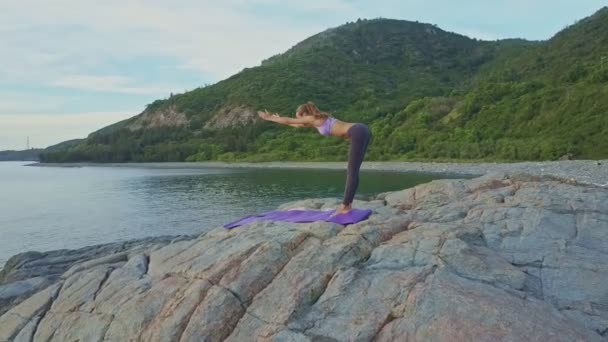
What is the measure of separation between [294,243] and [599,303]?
19.7 ft

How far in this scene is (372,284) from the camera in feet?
33.1

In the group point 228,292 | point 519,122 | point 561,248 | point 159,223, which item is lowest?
point 159,223

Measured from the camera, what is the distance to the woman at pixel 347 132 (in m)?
13.4

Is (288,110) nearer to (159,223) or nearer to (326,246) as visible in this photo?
(159,223)

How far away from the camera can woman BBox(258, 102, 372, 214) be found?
13.4 metres

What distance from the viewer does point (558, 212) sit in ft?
42.7

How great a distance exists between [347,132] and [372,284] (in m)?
4.61

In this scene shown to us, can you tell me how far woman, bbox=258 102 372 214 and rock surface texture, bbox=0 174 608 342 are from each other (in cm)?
102

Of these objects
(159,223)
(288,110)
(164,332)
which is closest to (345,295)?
(164,332)

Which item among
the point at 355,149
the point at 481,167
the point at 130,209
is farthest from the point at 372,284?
the point at 481,167

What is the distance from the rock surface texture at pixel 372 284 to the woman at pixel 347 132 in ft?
3.36

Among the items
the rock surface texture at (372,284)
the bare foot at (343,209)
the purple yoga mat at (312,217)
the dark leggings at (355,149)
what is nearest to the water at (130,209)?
the rock surface texture at (372,284)

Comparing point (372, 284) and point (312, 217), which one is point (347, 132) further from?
point (372, 284)

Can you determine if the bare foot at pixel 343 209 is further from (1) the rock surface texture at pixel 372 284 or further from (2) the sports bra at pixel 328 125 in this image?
(2) the sports bra at pixel 328 125
